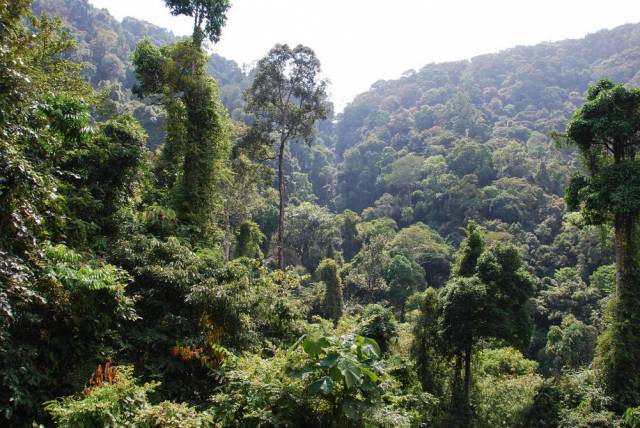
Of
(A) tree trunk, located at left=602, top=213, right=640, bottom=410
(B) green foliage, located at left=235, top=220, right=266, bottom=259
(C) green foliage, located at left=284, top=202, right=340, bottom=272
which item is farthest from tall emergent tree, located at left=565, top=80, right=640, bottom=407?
(C) green foliage, located at left=284, top=202, right=340, bottom=272

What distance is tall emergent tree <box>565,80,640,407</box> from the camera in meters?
9.62

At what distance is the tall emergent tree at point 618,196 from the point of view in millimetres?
9617

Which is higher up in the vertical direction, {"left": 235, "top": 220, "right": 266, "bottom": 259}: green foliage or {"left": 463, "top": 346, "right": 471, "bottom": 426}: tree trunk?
{"left": 235, "top": 220, "right": 266, "bottom": 259}: green foliage

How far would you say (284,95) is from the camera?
17422 millimetres

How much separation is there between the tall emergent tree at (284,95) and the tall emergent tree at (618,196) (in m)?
9.48

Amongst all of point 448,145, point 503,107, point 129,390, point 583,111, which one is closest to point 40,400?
point 129,390

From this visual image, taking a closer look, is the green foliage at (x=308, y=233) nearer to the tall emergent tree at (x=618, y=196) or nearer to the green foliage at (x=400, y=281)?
the green foliage at (x=400, y=281)

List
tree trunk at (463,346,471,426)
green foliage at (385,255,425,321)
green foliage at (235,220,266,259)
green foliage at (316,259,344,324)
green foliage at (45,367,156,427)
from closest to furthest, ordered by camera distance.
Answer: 1. green foliage at (45,367,156,427)
2. tree trunk at (463,346,471,426)
3. green foliage at (235,220,266,259)
4. green foliage at (316,259,344,324)
5. green foliage at (385,255,425,321)

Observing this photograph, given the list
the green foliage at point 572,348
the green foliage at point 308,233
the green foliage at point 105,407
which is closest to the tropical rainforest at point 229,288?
the green foliage at point 105,407

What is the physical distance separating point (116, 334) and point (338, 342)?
2.94 metres

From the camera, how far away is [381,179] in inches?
2096

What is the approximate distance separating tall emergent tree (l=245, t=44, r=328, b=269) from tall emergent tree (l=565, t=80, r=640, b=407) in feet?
31.1

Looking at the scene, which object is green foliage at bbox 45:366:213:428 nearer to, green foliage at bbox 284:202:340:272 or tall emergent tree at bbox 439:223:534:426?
tall emergent tree at bbox 439:223:534:426

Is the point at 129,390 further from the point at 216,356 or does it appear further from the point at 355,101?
the point at 355,101
